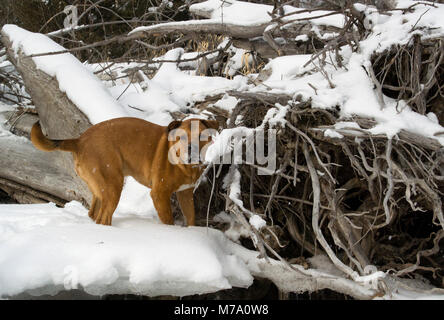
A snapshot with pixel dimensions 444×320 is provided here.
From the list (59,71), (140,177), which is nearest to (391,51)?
(140,177)

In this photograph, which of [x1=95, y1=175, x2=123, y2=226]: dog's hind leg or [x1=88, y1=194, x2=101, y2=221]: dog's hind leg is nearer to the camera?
[x1=95, y1=175, x2=123, y2=226]: dog's hind leg

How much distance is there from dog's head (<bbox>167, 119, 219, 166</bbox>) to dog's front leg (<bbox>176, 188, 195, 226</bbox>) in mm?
337

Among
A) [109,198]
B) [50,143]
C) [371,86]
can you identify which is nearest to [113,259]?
[109,198]

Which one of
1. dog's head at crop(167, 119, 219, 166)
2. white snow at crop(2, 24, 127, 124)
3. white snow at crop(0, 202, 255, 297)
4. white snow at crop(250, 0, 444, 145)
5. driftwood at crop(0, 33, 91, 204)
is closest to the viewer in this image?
white snow at crop(0, 202, 255, 297)

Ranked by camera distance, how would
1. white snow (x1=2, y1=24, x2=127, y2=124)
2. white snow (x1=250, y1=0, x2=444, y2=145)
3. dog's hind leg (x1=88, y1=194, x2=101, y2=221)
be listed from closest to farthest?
white snow (x1=250, y1=0, x2=444, y2=145) < dog's hind leg (x1=88, y1=194, x2=101, y2=221) < white snow (x1=2, y1=24, x2=127, y2=124)

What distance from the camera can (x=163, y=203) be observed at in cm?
337

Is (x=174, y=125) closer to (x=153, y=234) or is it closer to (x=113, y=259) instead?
(x=153, y=234)

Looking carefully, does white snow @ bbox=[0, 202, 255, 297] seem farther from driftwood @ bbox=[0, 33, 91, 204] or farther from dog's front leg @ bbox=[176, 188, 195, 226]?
driftwood @ bbox=[0, 33, 91, 204]

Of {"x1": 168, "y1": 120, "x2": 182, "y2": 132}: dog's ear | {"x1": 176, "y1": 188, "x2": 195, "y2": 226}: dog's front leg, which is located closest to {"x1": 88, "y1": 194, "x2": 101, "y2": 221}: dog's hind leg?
{"x1": 176, "y1": 188, "x2": 195, "y2": 226}: dog's front leg

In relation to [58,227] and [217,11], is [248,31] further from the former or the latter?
[58,227]

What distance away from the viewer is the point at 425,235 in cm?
404

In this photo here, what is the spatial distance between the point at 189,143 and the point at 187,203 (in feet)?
1.73

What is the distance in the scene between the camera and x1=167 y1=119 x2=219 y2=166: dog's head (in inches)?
129

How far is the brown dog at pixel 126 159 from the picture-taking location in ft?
10.8
